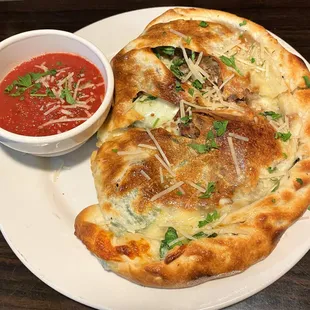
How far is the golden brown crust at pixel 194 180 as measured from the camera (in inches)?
82.7

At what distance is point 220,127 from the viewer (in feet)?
7.73

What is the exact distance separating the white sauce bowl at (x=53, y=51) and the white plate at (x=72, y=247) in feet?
0.63

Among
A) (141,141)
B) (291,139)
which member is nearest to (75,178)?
(141,141)

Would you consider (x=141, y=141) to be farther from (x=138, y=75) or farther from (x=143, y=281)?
(x=143, y=281)

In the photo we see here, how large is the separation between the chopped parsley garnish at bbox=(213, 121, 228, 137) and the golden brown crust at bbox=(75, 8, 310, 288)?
1.0 inches

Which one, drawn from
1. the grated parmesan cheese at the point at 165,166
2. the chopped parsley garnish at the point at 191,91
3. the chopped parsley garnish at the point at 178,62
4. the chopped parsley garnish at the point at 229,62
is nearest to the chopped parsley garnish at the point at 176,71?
the chopped parsley garnish at the point at 178,62

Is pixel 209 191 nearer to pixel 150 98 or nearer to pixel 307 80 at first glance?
pixel 150 98

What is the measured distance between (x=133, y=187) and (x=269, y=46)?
1.34m

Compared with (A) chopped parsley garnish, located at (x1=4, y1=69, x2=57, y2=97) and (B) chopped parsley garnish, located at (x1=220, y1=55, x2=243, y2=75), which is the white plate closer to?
(A) chopped parsley garnish, located at (x1=4, y1=69, x2=57, y2=97)

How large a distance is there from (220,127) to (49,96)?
3.41ft

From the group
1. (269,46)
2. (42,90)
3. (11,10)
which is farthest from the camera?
(11,10)

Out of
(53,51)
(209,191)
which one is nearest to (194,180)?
(209,191)

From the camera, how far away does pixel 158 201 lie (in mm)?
2225

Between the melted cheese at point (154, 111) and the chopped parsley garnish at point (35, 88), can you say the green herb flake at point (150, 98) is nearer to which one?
the melted cheese at point (154, 111)
